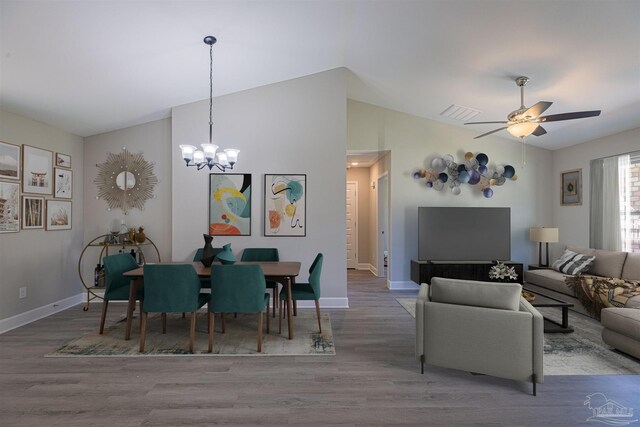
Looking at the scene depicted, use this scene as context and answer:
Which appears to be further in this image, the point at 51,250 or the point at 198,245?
the point at 198,245

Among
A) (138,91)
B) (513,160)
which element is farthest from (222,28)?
(513,160)

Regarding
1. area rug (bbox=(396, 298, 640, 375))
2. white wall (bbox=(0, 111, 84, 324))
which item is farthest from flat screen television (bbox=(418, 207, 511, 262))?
white wall (bbox=(0, 111, 84, 324))

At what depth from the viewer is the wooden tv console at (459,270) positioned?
5.32 m

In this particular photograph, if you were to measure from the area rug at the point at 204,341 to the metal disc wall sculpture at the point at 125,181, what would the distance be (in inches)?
70.6

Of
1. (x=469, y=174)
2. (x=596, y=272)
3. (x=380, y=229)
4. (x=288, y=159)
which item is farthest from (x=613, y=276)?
(x=288, y=159)

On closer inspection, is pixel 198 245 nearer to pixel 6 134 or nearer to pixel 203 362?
pixel 203 362

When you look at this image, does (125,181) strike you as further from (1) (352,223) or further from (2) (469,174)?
(2) (469,174)

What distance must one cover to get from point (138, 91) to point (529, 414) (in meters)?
4.93

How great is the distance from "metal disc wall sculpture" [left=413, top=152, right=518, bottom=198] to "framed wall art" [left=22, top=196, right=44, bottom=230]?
556 centimetres

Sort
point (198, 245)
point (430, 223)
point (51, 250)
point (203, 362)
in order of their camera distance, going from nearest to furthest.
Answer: point (203, 362) → point (51, 250) → point (198, 245) → point (430, 223)

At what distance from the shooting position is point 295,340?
3387 millimetres

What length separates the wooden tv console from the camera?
532 cm

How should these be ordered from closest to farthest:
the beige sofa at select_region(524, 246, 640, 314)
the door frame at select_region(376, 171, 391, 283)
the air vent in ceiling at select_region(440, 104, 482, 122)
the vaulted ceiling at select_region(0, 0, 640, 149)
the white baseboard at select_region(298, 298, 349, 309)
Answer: the vaulted ceiling at select_region(0, 0, 640, 149) → the beige sofa at select_region(524, 246, 640, 314) → the white baseboard at select_region(298, 298, 349, 309) → the air vent in ceiling at select_region(440, 104, 482, 122) → the door frame at select_region(376, 171, 391, 283)

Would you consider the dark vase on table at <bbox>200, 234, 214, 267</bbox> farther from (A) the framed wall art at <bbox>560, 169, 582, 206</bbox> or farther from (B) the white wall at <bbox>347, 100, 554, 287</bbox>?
(A) the framed wall art at <bbox>560, 169, 582, 206</bbox>
